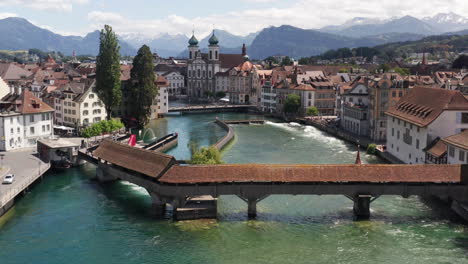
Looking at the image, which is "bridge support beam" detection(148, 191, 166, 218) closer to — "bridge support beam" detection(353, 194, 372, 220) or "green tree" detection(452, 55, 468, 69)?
"bridge support beam" detection(353, 194, 372, 220)

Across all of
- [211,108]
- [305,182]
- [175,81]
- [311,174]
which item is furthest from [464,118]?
[175,81]

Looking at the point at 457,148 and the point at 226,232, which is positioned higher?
the point at 457,148

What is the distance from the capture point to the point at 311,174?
40.8m

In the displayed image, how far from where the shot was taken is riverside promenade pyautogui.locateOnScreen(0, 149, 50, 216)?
4278cm

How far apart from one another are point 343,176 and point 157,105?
7761cm

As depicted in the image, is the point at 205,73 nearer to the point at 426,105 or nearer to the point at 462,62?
the point at 462,62

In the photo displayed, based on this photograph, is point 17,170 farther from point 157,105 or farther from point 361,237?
point 157,105

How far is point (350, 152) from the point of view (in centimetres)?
6888

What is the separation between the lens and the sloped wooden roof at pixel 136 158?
42.0 m

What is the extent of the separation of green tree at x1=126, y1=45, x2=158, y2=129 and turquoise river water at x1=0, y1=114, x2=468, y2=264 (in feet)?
140

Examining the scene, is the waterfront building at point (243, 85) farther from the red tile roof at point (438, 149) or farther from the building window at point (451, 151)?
the building window at point (451, 151)

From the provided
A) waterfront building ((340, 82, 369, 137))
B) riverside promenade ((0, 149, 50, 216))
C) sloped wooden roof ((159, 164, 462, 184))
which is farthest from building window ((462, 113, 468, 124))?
riverside promenade ((0, 149, 50, 216))

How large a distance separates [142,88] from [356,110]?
37.2m

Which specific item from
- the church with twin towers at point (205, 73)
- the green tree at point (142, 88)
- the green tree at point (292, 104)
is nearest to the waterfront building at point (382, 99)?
the green tree at point (292, 104)
